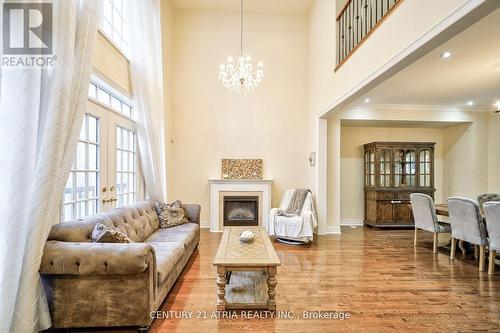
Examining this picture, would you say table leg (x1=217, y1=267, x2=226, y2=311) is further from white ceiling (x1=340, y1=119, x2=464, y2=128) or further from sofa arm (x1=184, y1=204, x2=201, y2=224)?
white ceiling (x1=340, y1=119, x2=464, y2=128)

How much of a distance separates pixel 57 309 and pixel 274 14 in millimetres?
6489

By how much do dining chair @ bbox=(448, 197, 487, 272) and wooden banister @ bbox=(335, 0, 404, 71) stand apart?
264 cm

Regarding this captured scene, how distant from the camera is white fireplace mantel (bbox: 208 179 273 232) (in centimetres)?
568

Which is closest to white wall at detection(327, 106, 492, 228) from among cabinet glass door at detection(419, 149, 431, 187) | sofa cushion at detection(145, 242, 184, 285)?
cabinet glass door at detection(419, 149, 431, 187)

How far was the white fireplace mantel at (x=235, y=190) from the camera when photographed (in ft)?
18.6

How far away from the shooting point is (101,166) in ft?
10.4

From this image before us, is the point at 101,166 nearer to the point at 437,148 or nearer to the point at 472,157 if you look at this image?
the point at 437,148

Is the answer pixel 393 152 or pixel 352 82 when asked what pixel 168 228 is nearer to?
pixel 352 82

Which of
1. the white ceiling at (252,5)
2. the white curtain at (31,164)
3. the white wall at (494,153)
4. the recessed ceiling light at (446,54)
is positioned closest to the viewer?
the white curtain at (31,164)

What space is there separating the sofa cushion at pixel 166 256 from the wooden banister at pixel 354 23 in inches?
139

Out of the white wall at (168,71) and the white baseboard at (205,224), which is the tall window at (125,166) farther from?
the white baseboard at (205,224)

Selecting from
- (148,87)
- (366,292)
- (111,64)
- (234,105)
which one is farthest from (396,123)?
(111,64)

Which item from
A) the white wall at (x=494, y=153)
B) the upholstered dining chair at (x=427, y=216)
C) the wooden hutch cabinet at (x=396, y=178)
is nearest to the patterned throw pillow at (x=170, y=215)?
the upholstered dining chair at (x=427, y=216)

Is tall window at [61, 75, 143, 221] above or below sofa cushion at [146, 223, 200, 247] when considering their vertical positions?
above
